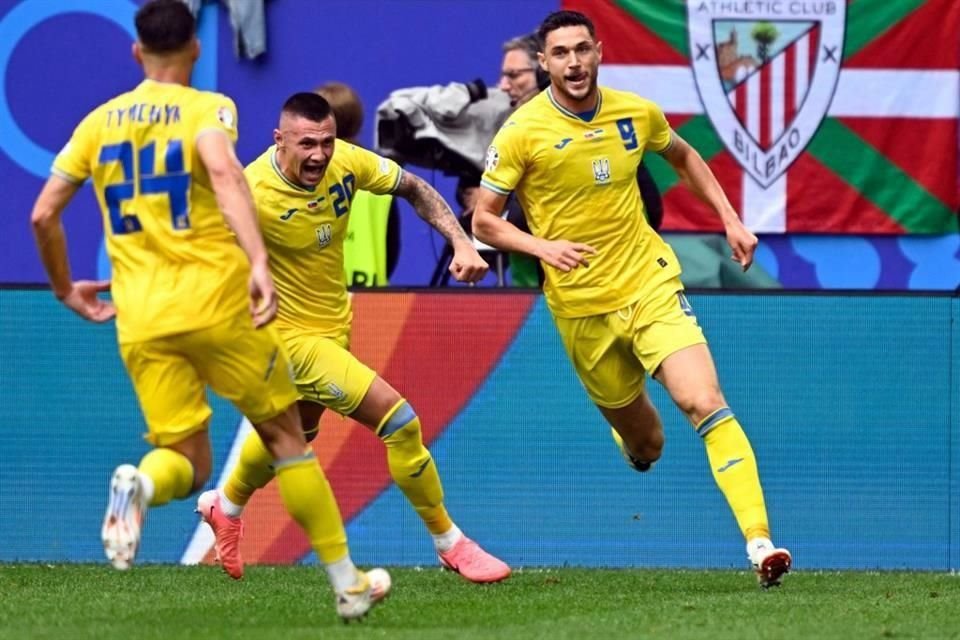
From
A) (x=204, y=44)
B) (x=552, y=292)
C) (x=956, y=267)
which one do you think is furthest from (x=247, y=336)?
(x=956, y=267)

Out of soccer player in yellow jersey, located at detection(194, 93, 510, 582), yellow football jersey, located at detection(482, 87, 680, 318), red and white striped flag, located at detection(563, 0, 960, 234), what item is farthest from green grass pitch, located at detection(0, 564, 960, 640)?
red and white striped flag, located at detection(563, 0, 960, 234)

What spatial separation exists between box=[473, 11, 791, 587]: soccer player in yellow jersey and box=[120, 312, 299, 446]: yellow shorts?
178cm

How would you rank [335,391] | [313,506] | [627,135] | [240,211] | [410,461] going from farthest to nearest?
[627,135]
[410,461]
[335,391]
[313,506]
[240,211]

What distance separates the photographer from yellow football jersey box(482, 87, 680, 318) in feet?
28.9

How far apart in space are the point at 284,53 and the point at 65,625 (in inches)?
263

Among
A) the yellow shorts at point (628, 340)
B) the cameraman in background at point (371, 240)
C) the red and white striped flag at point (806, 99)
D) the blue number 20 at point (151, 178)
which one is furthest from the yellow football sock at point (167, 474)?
the red and white striped flag at point (806, 99)

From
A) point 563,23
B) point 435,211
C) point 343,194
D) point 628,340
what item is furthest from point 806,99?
point 343,194

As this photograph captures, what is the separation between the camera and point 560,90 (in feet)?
29.2

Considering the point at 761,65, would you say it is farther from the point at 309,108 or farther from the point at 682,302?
the point at 309,108

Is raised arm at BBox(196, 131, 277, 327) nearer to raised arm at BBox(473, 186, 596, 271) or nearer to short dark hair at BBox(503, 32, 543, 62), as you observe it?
raised arm at BBox(473, 186, 596, 271)

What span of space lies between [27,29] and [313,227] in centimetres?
565

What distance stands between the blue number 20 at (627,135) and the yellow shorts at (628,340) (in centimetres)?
63

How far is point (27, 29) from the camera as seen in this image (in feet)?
44.7

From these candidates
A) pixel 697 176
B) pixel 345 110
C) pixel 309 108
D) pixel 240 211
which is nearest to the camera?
pixel 240 211
